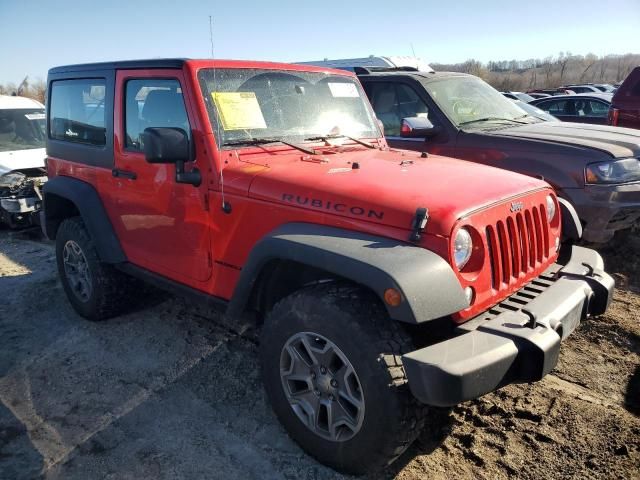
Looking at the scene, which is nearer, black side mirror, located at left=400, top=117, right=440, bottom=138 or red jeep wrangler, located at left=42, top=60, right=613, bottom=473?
red jeep wrangler, located at left=42, top=60, right=613, bottom=473

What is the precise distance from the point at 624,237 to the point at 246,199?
4.53 metres

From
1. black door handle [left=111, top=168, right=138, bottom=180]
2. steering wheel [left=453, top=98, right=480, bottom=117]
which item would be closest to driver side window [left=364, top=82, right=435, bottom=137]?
steering wheel [left=453, top=98, right=480, bottom=117]

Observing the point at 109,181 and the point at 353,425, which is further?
the point at 109,181

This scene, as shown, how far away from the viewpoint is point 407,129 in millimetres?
4762

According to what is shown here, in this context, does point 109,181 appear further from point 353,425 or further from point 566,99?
point 566,99

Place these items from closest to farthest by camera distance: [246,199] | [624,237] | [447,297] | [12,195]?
[447,297]
[246,199]
[624,237]
[12,195]

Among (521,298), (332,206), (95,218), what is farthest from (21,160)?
(521,298)

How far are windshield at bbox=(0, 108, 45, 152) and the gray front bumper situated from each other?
25.6 feet

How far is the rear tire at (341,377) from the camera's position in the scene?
7.17 ft

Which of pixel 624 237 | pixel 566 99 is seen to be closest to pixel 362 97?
pixel 624 237

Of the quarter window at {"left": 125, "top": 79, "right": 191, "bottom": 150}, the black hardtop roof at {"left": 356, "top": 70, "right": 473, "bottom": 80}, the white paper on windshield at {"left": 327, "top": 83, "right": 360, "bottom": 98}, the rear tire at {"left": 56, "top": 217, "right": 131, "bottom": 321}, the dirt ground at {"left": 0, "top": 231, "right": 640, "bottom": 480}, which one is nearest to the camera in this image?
the dirt ground at {"left": 0, "top": 231, "right": 640, "bottom": 480}

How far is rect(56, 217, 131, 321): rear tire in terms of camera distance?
4.00m

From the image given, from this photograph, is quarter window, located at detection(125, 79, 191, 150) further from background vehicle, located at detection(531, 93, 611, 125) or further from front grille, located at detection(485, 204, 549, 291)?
background vehicle, located at detection(531, 93, 611, 125)

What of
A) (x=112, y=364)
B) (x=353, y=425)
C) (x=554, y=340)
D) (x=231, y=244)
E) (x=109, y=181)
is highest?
(x=109, y=181)
